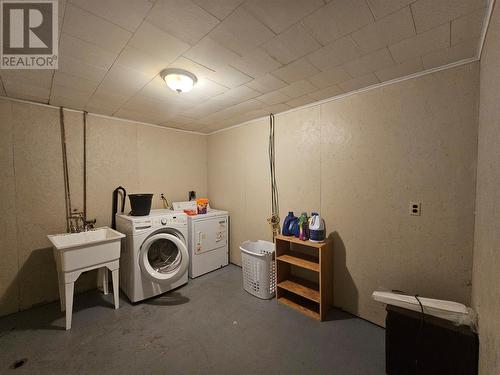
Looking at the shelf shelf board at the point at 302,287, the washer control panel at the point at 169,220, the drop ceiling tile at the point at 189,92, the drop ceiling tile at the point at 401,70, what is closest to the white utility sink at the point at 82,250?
the washer control panel at the point at 169,220

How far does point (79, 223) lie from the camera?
102 inches

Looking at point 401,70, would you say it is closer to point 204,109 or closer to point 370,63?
point 370,63

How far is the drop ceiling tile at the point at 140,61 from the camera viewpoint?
56.1 inches

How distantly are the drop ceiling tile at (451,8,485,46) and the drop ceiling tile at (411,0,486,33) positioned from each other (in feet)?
0.17

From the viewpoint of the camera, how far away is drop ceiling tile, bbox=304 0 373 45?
105cm

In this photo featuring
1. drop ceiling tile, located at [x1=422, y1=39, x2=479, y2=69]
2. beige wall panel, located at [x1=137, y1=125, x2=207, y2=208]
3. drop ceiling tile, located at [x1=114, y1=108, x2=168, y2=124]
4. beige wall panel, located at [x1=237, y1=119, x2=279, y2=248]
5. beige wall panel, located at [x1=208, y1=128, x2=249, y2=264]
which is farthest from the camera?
beige wall panel, located at [x1=208, y1=128, x2=249, y2=264]

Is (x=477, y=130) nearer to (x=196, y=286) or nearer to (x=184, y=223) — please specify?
(x=184, y=223)

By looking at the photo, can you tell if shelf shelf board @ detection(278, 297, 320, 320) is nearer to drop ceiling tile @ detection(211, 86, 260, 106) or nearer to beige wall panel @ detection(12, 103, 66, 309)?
drop ceiling tile @ detection(211, 86, 260, 106)

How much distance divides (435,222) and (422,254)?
0.97 ft

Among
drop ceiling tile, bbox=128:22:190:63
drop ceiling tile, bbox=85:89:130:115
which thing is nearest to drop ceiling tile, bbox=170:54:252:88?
drop ceiling tile, bbox=128:22:190:63

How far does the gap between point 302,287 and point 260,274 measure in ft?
1.64

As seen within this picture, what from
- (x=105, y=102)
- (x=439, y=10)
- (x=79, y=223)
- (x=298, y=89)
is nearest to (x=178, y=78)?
(x=298, y=89)

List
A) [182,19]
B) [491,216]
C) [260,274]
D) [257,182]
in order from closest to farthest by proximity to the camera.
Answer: [491,216], [182,19], [260,274], [257,182]

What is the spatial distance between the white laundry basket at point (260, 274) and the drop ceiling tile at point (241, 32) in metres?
2.07
